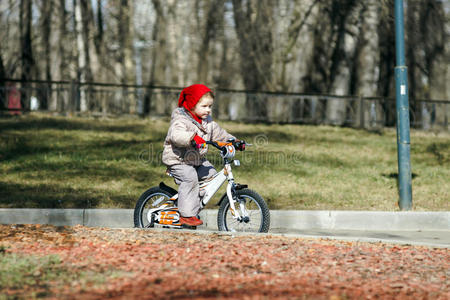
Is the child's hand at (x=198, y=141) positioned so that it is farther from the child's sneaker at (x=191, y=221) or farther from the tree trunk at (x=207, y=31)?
the tree trunk at (x=207, y=31)

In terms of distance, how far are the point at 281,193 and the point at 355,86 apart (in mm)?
13491

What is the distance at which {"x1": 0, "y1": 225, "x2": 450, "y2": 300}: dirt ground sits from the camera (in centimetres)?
395

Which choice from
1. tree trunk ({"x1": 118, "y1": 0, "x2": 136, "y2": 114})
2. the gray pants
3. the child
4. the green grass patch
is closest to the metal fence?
the green grass patch

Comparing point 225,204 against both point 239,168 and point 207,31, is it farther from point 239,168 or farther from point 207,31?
point 207,31

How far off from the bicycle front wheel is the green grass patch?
8.81 feet

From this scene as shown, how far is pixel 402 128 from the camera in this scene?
9.02m

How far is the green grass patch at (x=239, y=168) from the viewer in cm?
948

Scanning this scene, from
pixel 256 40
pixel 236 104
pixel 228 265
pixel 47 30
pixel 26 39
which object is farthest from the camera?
pixel 47 30

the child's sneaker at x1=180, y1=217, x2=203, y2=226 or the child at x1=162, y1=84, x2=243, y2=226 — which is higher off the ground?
the child at x1=162, y1=84, x2=243, y2=226

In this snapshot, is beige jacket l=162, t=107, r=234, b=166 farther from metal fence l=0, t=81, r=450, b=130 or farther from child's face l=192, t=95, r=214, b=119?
metal fence l=0, t=81, r=450, b=130

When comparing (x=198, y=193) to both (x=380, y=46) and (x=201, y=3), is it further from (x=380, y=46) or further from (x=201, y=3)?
(x=380, y=46)

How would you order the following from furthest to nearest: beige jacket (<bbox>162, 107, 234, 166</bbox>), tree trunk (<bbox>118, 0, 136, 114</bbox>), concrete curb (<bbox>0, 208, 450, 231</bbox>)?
tree trunk (<bbox>118, 0, 136, 114</bbox>) < concrete curb (<bbox>0, 208, 450, 231</bbox>) < beige jacket (<bbox>162, 107, 234, 166</bbox>)

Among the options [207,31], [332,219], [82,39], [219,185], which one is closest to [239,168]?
[332,219]

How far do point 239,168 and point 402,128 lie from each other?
3.51 metres
